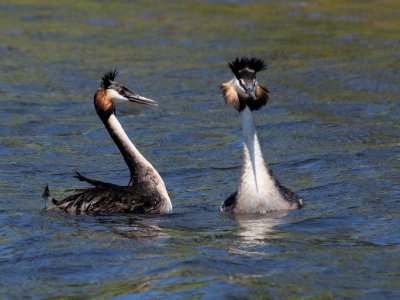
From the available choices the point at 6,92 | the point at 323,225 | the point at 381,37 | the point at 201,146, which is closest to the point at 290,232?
the point at 323,225

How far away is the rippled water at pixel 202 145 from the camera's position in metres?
10.2

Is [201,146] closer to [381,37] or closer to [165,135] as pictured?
[165,135]

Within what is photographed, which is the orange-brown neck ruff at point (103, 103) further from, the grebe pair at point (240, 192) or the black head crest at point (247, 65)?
the black head crest at point (247, 65)

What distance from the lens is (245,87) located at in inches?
484

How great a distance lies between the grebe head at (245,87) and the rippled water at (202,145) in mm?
1328

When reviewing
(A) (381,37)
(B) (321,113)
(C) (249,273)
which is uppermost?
(A) (381,37)

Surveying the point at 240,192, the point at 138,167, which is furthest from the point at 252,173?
the point at 138,167

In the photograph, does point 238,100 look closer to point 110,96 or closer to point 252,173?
point 252,173

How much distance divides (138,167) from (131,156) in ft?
0.55

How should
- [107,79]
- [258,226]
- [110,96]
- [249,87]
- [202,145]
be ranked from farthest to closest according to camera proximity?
1. [202,145]
2. [110,96]
3. [107,79]
4. [249,87]
5. [258,226]

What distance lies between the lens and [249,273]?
33.1ft

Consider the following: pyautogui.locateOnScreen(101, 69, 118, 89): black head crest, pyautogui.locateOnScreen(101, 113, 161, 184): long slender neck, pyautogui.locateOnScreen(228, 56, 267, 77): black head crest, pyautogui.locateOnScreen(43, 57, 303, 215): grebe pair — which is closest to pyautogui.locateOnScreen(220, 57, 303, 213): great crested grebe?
pyautogui.locateOnScreen(43, 57, 303, 215): grebe pair

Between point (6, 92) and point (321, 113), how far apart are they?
19.9ft

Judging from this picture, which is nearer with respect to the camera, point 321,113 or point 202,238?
point 202,238
